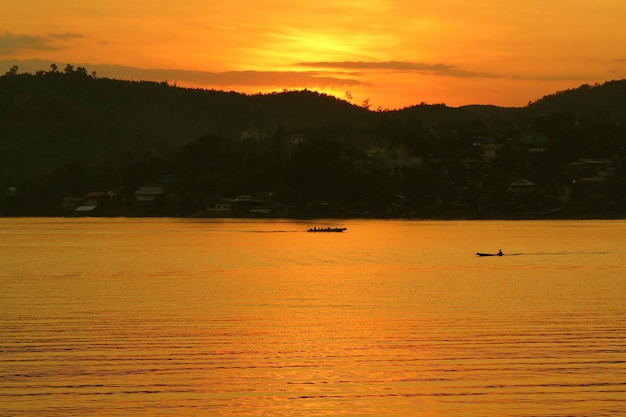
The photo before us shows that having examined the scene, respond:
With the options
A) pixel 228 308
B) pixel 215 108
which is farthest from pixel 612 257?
pixel 215 108

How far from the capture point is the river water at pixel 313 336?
1938 centimetres

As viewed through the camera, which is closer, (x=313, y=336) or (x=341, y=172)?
(x=313, y=336)

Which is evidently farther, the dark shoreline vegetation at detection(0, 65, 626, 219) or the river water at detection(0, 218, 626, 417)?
the dark shoreline vegetation at detection(0, 65, 626, 219)

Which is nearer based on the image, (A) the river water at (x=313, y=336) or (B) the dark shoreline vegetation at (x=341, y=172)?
(A) the river water at (x=313, y=336)

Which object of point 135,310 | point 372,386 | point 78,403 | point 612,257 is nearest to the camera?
point 78,403

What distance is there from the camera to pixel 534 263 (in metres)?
52.2

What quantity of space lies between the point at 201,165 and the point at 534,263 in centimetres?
7770

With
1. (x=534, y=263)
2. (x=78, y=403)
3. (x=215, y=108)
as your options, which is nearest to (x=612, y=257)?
(x=534, y=263)

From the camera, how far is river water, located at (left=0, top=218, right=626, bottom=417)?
19.4 m

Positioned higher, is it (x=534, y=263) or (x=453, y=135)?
(x=453, y=135)

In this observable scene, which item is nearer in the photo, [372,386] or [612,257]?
[372,386]

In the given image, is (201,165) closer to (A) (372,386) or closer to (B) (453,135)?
(B) (453,135)

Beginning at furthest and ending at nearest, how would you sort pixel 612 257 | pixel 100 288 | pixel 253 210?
pixel 253 210 < pixel 612 257 < pixel 100 288

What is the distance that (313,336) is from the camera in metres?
26.8
